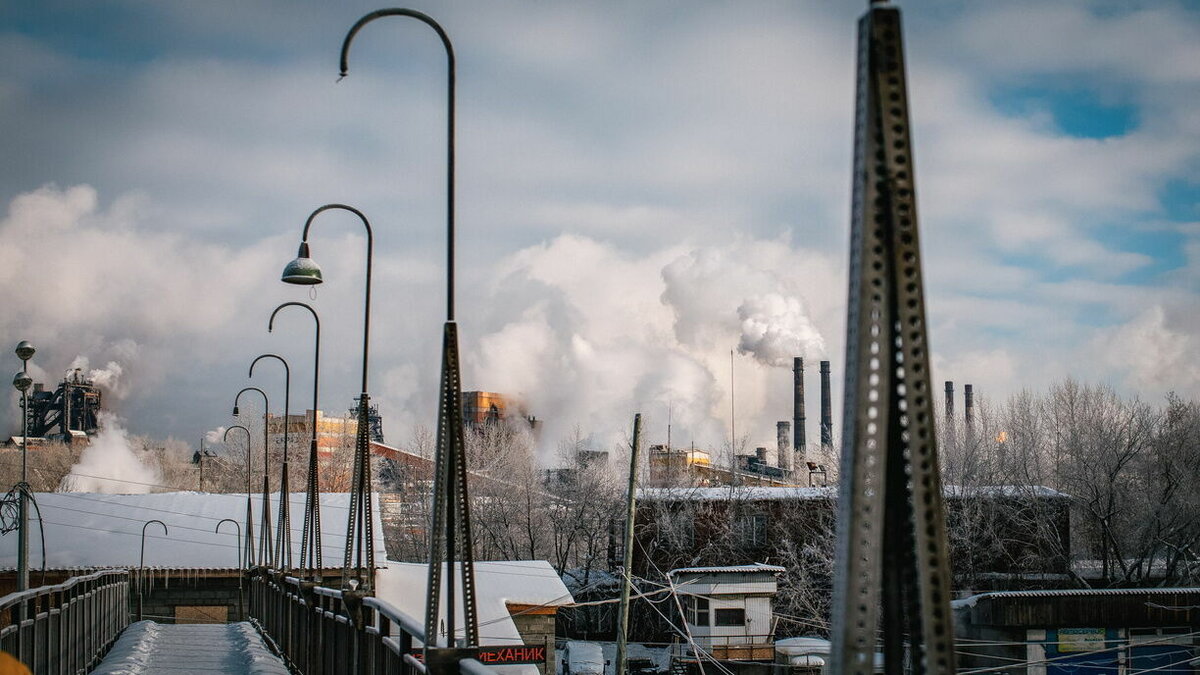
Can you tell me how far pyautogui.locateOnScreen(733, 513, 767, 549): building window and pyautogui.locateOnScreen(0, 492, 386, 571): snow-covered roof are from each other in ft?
67.4

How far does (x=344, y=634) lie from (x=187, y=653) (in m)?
9.32

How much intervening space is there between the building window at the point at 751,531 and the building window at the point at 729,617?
13.8m

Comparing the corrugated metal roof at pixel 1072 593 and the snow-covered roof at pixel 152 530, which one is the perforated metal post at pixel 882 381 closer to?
the corrugated metal roof at pixel 1072 593

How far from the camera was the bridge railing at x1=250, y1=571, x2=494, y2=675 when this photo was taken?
8141mm

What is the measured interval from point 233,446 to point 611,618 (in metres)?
58.6

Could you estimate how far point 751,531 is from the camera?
61250 mm

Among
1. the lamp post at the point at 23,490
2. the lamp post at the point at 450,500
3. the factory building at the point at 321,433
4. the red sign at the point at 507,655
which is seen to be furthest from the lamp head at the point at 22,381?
the factory building at the point at 321,433

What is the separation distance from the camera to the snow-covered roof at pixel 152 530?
46.3m

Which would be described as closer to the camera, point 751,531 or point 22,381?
point 22,381

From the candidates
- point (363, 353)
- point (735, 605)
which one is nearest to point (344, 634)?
point (363, 353)

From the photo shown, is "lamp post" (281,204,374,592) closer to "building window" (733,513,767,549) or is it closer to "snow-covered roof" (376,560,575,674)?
"snow-covered roof" (376,560,575,674)

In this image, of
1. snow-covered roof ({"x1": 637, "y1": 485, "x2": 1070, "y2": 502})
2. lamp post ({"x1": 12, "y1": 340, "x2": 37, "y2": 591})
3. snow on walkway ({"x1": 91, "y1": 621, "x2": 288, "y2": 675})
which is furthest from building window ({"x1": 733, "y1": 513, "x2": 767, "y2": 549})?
lamp post ({"x1": 12, "y1": 340, "x2": 37, "y2": 591})

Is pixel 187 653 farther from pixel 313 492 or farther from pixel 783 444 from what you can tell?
pixel 783 444

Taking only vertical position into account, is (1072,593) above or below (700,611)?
above
